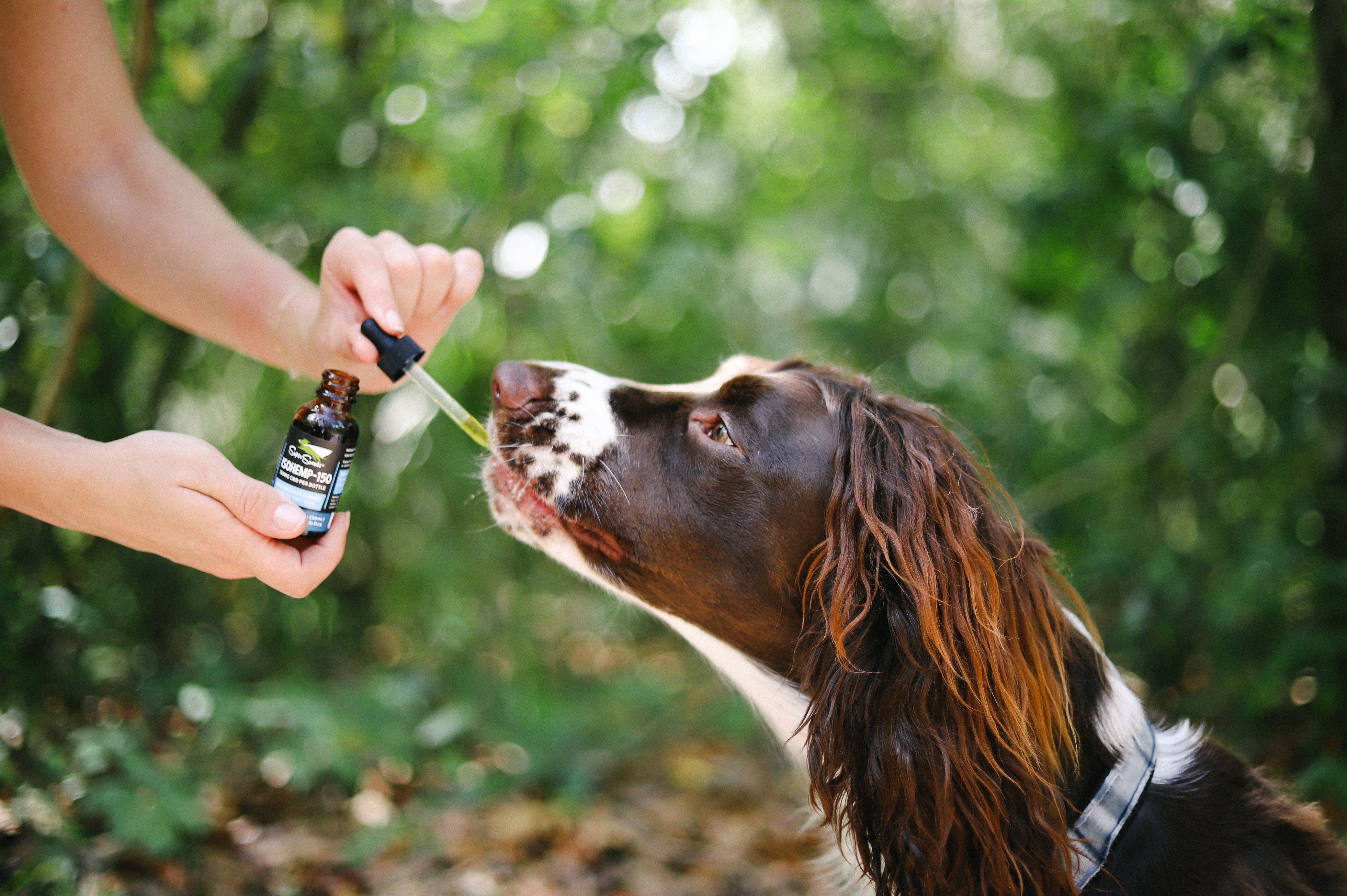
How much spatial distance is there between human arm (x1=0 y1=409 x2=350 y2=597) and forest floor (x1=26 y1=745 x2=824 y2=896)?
1477 millimetres

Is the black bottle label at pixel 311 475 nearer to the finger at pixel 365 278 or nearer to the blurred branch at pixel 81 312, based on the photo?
the finger at pixel 365 278

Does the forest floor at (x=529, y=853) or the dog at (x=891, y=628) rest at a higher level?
the dog at (x=891, y=628)

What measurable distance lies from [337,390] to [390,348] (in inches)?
6.2

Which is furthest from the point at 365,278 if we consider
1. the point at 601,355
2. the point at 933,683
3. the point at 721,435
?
the point at 601,355

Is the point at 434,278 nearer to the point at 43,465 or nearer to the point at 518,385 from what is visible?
the point at 518,385

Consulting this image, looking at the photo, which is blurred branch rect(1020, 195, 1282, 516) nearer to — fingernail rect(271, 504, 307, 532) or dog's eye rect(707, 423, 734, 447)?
dog's eye rect(707, 423, 734, 447)

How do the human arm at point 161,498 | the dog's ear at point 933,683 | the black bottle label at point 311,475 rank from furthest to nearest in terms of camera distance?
1. the dog's ear at point 933,683
2. the black bottle label at point 311,475
3. the human arm at point 161,498

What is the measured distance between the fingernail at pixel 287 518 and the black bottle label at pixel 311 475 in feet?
0.27

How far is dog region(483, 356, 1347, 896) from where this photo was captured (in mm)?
1764

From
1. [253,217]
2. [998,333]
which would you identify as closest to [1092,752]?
[998,333]

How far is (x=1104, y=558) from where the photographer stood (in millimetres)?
3572

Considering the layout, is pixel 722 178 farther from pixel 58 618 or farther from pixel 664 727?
pixel 58 618

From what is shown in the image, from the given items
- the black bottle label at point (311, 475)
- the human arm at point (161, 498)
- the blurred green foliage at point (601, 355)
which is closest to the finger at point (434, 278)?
the black bottle label at point (311, 475)

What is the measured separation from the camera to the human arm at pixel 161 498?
1.41 metres
